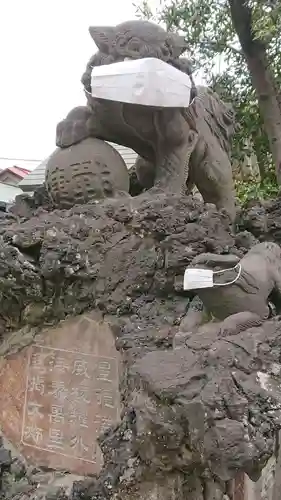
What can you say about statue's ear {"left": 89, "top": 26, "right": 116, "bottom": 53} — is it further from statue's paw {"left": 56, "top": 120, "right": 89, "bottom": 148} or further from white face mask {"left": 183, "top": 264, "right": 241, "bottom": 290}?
white face mask {"left": 183, "top": 264, "right": 241, "bottom": 290}

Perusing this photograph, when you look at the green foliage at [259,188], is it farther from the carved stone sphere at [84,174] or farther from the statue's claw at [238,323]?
the statue's claw at [238,323]

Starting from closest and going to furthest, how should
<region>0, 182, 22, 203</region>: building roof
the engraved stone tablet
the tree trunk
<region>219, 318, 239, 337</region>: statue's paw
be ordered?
1. <region>219, 318, 239, 337</region>: statue's paw
2. the engraved stone tablet
3. the tree trunk
4. <region>0, 182, 22, 203</region>: building roof

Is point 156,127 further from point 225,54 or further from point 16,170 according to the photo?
point 16,170

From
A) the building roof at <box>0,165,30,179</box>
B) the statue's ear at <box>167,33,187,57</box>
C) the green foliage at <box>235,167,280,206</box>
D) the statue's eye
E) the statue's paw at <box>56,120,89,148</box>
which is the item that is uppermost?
the statue's eye

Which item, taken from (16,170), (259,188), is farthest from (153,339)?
(16,170)

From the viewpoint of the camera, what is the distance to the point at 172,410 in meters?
1.74

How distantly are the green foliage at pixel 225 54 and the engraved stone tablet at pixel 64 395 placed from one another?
387 centimetres

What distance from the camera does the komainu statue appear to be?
276 cm

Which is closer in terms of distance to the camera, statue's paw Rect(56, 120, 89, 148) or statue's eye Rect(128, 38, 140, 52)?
statue's eye Rect(128, 38, 140, 52)

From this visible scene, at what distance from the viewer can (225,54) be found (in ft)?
21.3

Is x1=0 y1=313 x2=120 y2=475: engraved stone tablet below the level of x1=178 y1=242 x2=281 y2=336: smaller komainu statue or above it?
below

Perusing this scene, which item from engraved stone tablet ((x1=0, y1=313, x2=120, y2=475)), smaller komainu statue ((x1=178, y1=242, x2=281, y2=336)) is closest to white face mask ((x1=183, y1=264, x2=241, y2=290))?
smaller komainu statue ((x1=178, y1=242, x2=281, y2=336))

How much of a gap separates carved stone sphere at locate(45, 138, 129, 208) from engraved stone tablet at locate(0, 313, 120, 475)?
639mm

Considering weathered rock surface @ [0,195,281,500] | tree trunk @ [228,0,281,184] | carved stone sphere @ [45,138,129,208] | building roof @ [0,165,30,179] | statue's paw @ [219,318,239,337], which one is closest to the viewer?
weathered rock surface @ [0,195,281,500]
